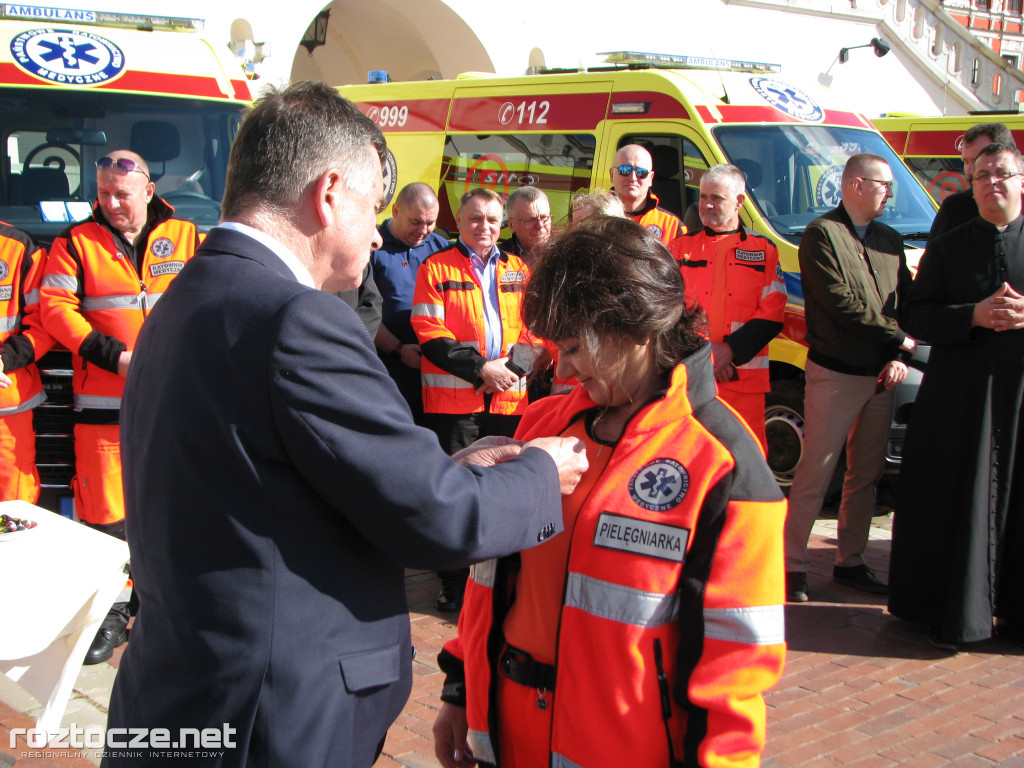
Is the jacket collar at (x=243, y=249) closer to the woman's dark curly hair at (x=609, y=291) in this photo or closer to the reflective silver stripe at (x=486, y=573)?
the woman's dark curly hair at (x=609, y=291)

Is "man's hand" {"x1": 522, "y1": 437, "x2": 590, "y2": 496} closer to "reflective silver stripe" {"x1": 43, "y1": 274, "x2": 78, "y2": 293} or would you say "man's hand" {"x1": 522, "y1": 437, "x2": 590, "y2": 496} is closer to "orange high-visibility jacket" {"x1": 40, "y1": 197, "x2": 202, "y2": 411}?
"orange high-visibility jacket" {"x1": 40, "y1": 197, "x2": 202, "y2": 411}

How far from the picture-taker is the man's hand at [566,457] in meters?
1.86

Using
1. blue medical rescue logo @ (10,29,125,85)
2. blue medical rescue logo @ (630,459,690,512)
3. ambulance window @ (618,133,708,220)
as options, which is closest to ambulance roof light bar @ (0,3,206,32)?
blue medical rescue logo @ (10,29,125,85)

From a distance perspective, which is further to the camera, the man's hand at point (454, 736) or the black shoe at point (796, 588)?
the black shoe at point (796, 588)

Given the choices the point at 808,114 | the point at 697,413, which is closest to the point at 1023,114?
the point at 808,114

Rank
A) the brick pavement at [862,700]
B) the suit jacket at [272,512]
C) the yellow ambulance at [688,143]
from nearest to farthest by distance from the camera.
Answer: the suit jacket at [272,512] → the brick pavement at [862,700] → the yellow ambulance at [688,143]

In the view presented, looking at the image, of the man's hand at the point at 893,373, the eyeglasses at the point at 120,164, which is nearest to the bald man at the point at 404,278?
the eyeglasses at the point at 120,164

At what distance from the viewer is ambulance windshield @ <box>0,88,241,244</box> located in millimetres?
5922

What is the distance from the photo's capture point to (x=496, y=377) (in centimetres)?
479

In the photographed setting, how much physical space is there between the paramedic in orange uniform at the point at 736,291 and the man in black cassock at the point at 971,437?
81 centimetres

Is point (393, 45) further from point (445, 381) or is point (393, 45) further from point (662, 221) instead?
point (445, 381)

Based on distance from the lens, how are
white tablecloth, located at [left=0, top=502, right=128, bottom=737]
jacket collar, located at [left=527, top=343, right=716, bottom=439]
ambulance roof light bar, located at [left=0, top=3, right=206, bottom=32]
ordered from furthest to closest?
ambulance roof light bar, located at [left=0, top=3, right=206, bottom=32], white tablecloth, located at [left=0, top=502, right=128, bottom=737], jacket collar, located at [left=527, top=343, right=716, bottom=439]

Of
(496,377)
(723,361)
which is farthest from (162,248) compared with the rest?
(723,361)

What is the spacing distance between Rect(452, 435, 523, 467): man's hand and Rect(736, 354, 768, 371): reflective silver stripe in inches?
135
